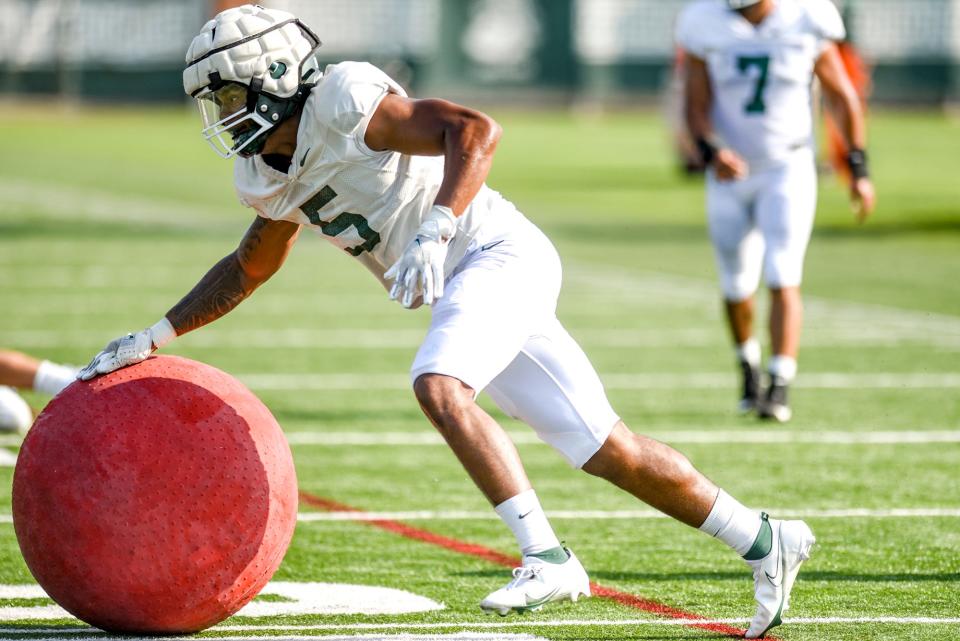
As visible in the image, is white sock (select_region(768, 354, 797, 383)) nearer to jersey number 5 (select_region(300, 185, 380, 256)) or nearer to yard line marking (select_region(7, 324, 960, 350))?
yard line marking (select_region(7, 324, 960, 350))

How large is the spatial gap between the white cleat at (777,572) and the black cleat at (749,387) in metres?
4.16

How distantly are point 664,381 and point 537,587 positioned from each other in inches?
227

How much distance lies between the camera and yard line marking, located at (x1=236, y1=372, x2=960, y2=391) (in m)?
9.91

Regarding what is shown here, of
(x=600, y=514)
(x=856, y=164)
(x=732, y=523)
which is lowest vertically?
(x=600, y=514)

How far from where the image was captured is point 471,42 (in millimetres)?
42406

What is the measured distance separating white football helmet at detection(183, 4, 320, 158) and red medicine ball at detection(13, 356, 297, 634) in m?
0.80

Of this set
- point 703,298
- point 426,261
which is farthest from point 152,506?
point 703,298

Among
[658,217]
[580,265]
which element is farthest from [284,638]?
[658,217]

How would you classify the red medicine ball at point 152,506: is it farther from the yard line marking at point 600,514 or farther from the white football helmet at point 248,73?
the yard line marking at point 600,514

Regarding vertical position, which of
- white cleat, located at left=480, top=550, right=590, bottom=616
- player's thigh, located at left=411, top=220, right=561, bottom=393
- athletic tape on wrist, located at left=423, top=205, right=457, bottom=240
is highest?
athletic tape on wrist, located at left=423, top=205, right=457, bottom=240

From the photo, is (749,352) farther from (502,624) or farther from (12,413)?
(502,624)

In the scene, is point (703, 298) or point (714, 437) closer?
point (714, 437)

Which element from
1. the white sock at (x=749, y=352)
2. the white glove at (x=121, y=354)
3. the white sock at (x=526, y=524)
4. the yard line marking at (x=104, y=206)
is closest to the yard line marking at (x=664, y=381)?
the white sock at (x=749, y=352)

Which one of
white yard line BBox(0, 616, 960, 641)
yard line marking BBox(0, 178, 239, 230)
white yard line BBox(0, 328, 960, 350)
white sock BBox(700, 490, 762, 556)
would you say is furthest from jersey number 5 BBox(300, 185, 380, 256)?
yard line marking BBox(0, 178, 239, 230)
